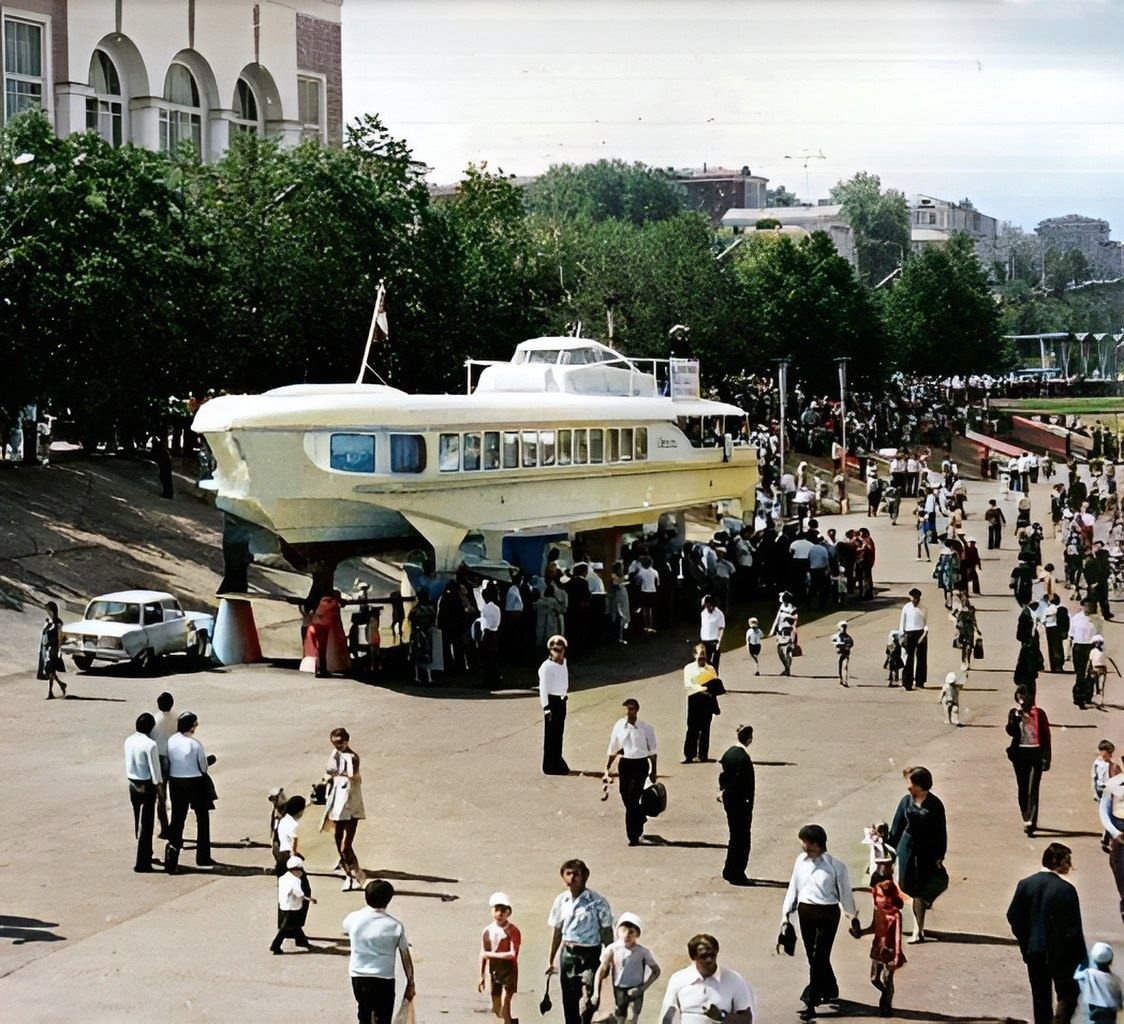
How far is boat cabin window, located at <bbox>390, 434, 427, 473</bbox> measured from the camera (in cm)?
2934

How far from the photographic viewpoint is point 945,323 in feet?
316

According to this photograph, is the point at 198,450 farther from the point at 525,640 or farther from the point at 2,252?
the point at 525,640

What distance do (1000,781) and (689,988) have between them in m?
10.9

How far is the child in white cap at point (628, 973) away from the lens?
12.0m

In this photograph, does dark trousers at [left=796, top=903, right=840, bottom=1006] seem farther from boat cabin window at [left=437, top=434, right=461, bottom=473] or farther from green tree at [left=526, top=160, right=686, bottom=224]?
green tree at [left=526, top=160, right=686, bottom=224]

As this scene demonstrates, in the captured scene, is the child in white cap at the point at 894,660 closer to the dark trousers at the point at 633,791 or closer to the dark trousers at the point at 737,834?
the dark trousers at the point at 633,791

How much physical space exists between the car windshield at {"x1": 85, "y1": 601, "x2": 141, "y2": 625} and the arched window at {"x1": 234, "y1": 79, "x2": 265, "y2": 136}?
48.3m

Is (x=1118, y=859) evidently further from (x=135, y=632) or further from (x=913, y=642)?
(x=135, y=632)

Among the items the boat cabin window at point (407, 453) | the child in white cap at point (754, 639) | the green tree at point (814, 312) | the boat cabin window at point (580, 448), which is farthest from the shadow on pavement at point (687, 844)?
the green tree at point (814, 312)

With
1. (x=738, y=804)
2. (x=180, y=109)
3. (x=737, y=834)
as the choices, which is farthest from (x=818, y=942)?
(x=180, y=109)

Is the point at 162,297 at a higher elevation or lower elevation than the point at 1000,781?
higher

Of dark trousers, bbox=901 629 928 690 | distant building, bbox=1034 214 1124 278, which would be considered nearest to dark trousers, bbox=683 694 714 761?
dark trousers, bbox=901 629 928 690

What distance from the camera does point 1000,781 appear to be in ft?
68.9

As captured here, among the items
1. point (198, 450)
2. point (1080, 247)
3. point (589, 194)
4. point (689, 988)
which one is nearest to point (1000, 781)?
point (689, 988)
